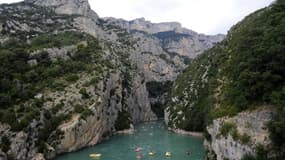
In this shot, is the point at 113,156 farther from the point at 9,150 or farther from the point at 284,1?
the point at 284,1

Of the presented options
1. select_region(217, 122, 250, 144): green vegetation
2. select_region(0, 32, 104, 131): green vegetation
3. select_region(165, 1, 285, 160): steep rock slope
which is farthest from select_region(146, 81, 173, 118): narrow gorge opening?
select_region(217, 122, 250, 144): green vegetation

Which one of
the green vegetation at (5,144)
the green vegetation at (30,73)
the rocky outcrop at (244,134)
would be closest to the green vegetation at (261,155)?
the rocky outcrop at (244,134)

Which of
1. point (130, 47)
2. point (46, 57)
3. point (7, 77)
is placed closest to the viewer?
point (7, 77)

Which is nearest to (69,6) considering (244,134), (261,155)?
(244,134)

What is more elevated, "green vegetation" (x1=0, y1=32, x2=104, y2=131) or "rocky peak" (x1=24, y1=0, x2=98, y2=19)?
"rocky peak" (x1=24, y1=0, x2=98, y2=19)

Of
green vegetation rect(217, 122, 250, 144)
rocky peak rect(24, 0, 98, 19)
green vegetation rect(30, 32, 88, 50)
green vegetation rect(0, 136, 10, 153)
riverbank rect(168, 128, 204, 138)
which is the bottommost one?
riverbank rect(168, 128, 204, 138)

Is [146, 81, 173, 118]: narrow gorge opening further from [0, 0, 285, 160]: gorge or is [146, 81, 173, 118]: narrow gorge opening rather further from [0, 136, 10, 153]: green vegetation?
[0, 136, 10, 153]: green vegetation

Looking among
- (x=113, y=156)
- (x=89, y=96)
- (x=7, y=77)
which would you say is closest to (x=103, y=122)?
(x=89, y=96)

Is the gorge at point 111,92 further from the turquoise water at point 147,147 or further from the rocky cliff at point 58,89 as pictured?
the turquoise water at point 147,147
